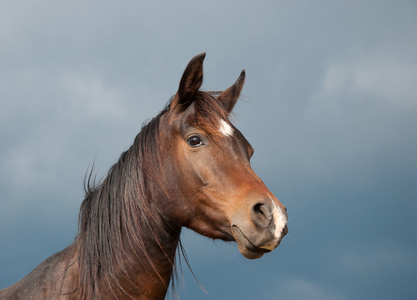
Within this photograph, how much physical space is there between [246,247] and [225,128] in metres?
1.24

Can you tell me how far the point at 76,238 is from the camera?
4.89 metres

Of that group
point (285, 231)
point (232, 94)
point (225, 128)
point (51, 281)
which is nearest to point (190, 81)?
point (225, 128)

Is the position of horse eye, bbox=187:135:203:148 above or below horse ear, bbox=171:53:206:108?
below

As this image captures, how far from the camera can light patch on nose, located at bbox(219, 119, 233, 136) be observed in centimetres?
455

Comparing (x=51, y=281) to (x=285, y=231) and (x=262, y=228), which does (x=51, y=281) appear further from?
(x=285, y=231)

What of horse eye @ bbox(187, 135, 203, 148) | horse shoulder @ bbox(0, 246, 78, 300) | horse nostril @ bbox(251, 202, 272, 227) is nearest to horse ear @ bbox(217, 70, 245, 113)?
horse eye @ bbox(187, 135, 203, 148)

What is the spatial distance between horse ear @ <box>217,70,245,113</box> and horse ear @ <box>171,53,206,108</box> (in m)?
0.69

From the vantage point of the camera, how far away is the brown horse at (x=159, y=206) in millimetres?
4359

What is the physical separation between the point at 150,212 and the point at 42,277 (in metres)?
1.40

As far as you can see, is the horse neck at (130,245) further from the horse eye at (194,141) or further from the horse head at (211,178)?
the horse eye at (194,141)

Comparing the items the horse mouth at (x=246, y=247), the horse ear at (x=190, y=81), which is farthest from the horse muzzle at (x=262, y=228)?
the horse ear at (x=190, y=81)

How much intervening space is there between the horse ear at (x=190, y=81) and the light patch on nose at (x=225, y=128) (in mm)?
474

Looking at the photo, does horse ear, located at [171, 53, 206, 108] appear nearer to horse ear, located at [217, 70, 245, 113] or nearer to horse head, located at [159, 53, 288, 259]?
horse head, located at [159, 53, 288, 259]

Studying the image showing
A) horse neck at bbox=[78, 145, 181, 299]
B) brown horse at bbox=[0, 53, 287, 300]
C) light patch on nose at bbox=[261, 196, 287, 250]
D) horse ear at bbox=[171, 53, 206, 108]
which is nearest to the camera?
light patch on nose at bbox=[261, 196, 287, 250]
